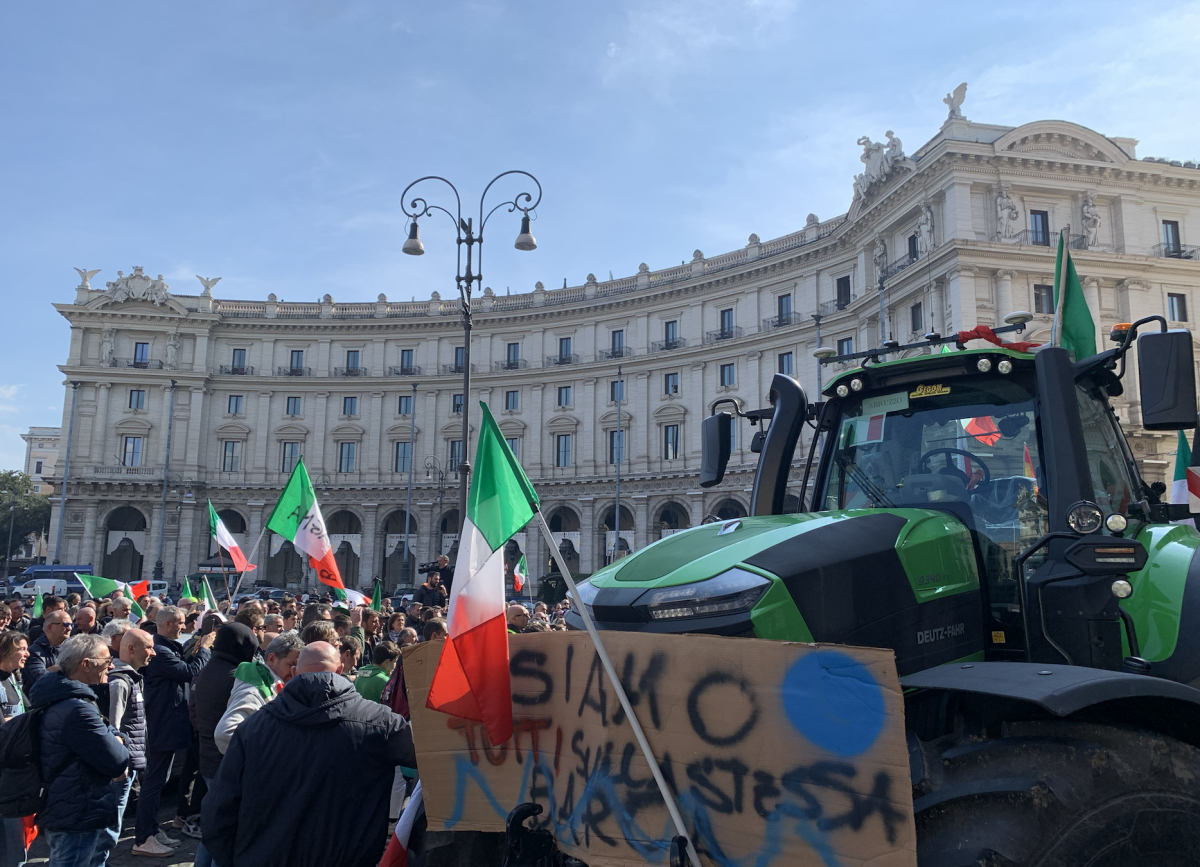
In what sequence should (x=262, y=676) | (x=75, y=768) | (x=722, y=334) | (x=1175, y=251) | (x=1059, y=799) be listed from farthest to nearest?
(x=722, y=334) → (x=1175, y=251) → (x=262, y=676) → (x=75, y=768) → (x=1059, y=799)

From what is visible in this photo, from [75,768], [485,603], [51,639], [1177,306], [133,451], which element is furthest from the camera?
[133,451]

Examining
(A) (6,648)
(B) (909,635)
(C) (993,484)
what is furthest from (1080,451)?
(A) (6,648)

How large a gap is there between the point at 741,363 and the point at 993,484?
43.6 meters

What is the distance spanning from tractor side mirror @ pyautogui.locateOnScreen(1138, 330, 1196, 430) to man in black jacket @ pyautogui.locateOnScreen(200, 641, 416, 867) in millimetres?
3620

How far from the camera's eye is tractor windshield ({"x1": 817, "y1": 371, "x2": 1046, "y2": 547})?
404 cm

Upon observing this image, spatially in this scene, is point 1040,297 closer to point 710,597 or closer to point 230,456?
point 710,597

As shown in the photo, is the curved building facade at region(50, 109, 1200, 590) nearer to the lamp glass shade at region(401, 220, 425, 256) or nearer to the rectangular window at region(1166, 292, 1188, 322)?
the rectangular window at region(1166, 292, 1188, 322)

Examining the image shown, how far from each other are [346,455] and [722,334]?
25506 millimetres

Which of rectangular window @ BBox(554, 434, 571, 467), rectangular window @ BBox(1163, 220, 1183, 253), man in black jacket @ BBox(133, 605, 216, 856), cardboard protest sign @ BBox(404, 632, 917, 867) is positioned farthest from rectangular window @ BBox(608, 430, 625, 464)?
cardboard protest sign @ BBox(404, 632, 917, 867)

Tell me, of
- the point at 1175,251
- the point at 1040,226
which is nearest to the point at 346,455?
the point at 1040,226

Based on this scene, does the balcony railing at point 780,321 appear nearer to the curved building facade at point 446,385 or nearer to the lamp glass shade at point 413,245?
the curved building facade at point 446,385

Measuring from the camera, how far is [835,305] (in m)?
43.5

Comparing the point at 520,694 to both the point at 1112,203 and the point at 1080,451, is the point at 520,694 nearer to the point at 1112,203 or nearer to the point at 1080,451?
the point at 1080,451

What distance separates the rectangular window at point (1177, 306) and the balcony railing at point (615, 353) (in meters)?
26.5
